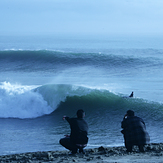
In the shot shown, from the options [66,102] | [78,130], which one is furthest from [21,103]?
[78,130]

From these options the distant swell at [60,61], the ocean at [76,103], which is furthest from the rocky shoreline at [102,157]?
the distant swell at [60,61]

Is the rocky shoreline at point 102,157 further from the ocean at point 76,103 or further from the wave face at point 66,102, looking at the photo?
the wave face at point 66,102

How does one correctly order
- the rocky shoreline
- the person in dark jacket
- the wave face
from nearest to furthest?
the rocky shoreline → the person in dark jacket → the wave face

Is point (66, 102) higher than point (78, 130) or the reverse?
the reverse

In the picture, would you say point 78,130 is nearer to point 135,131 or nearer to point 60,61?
point 135,131

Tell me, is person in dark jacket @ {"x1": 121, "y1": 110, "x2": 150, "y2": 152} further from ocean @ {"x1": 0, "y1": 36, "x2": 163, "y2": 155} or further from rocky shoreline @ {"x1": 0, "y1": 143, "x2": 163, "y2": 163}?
ocean @ {"x1": 0, "y1": 36, "x2": 163, "y2": 155}

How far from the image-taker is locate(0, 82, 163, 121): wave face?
44.6 ft

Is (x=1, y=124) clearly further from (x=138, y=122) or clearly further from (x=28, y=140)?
(x=138, y=122)

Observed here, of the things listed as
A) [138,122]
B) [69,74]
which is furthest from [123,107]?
[69,74]

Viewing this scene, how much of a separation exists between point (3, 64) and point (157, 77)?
49.2 ft

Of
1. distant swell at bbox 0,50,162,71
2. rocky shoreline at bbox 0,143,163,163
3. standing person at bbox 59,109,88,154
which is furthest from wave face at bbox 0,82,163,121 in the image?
distant swell at bbox 0,50,162,71

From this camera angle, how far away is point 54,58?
103ft

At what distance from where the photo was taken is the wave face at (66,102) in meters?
13.6

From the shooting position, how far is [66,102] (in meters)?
15.2
